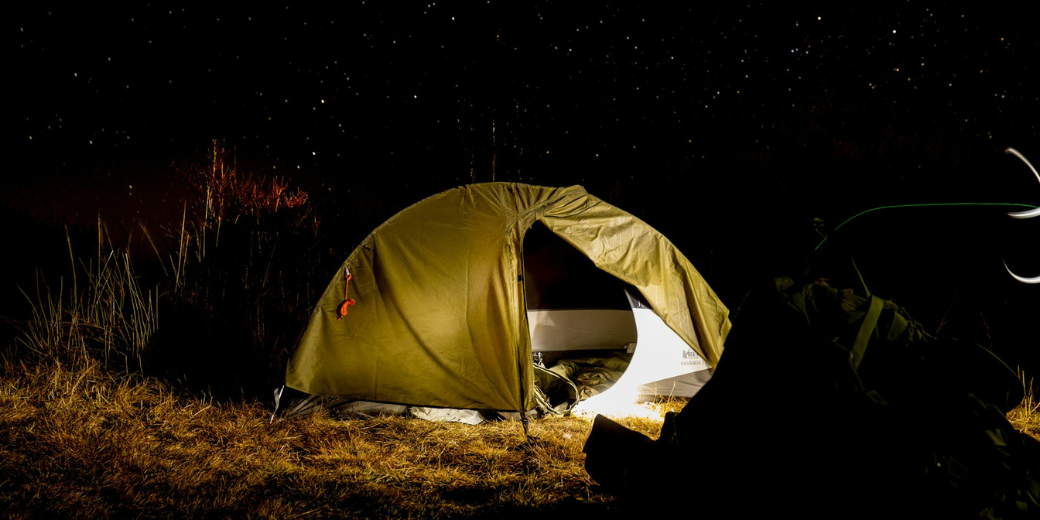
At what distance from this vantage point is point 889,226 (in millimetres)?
4949

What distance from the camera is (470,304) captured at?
3365 mm

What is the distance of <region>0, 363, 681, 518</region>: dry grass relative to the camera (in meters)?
2.23

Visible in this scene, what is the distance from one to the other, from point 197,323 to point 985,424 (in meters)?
4.40

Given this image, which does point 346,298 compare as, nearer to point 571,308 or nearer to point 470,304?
point 470,304

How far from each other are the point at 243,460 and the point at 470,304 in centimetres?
148

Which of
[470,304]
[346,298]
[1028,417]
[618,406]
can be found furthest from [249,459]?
[1028,417]

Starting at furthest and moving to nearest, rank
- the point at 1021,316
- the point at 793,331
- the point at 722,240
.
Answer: the point at 722,240 → the point at 1021,316 → the point at 793,331

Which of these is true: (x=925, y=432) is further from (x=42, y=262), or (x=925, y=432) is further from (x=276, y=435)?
(x=42, y=262)

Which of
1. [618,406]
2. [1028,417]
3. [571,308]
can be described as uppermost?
[571,308]

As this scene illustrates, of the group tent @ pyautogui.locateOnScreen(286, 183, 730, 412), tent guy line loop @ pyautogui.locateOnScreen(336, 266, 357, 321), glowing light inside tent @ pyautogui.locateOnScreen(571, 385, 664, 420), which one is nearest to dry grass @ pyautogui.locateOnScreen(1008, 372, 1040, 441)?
tent @ pyautogui.locateOnScreen(286, 183, 730, 412)

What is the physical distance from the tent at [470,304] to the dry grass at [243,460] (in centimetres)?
28

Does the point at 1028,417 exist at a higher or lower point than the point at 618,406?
higher

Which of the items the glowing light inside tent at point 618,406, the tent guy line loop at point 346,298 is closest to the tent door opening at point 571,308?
the glowing light inside tent at point 618,406

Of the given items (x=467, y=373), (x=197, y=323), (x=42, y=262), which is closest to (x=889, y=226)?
(x=467, y=373)
